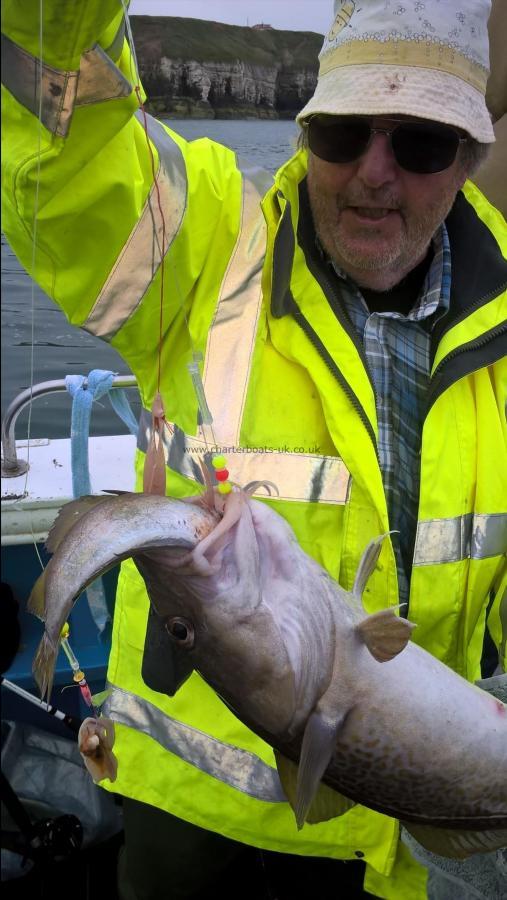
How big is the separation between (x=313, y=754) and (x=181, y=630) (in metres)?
0.44

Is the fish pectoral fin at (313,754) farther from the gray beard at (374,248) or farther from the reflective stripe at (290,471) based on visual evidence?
the gray beard at (374,248)

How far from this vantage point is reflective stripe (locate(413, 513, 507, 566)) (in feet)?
7.53

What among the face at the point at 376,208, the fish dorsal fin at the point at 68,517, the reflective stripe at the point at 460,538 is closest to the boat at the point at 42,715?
the face at the point at 376,208

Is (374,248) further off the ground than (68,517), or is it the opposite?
(374,248)

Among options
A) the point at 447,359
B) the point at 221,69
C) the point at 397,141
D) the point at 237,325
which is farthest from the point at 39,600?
the point at 221,69

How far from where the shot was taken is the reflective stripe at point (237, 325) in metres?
2.31

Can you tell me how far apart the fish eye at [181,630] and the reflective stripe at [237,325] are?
0.77 meters

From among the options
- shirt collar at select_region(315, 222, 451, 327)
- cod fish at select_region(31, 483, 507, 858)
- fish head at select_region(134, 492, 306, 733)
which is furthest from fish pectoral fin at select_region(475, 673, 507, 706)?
shirt collar at select_region(315, 222, 451, 327)

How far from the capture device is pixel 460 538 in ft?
7.72

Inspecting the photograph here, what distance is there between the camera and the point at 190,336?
7.50ft

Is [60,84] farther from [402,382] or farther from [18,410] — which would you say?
[18,410]

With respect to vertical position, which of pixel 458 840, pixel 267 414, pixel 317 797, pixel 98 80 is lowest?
pixel 458 840

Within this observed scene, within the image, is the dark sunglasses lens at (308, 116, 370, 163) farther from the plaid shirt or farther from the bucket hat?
the plaid shirt

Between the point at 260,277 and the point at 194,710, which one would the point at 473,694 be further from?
the point at 260,277
